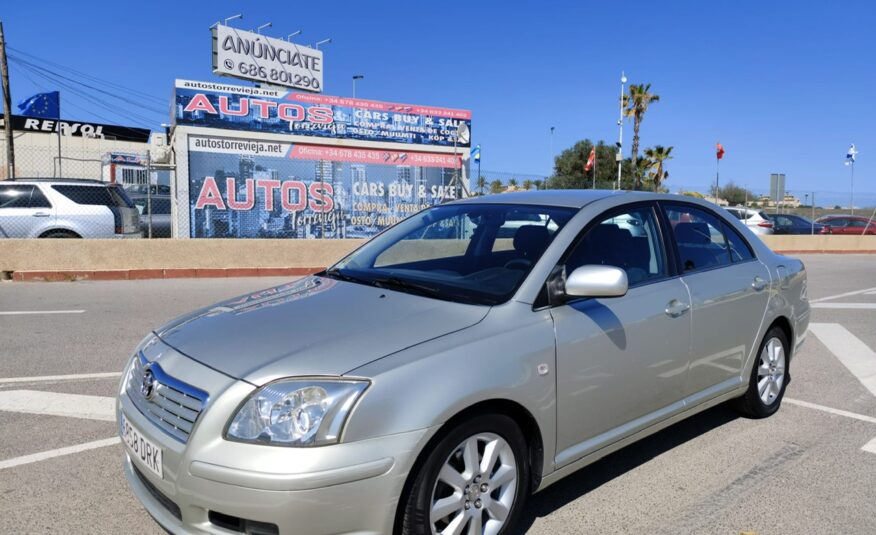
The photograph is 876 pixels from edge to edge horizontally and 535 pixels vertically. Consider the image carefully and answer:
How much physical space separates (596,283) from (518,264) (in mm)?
456

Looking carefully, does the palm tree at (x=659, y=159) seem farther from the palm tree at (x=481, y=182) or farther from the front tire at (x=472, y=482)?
the front tire at (x=472, y=482)

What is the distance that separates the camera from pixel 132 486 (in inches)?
111

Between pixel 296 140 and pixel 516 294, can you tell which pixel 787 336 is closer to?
pixel 516 294

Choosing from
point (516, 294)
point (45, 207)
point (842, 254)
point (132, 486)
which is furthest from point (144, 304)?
point (842, 254)

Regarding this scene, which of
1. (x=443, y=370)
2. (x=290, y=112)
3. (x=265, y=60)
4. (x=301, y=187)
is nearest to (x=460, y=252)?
(x=443, y=370)

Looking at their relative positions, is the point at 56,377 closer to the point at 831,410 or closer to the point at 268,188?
the point at 831,410

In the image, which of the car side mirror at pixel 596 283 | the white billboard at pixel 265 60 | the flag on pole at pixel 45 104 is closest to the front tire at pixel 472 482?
the car side mirror at pixel 596 283

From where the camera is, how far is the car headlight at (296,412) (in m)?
2.30

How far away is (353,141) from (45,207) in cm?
1266

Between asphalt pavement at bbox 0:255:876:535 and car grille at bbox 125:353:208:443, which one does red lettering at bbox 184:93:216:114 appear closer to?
asphalt pavement at bbox 0:255:876:535

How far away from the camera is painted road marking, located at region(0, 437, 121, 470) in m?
3.66

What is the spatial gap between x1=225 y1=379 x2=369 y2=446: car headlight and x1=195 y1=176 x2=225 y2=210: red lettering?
19.7m

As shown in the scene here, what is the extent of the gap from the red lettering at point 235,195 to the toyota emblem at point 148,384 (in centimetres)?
1939

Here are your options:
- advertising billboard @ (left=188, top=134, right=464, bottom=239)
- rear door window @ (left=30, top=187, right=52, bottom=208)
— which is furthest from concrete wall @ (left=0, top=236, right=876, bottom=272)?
advertising billboard @ (left=188, top=134, right=464, bottom=239)
